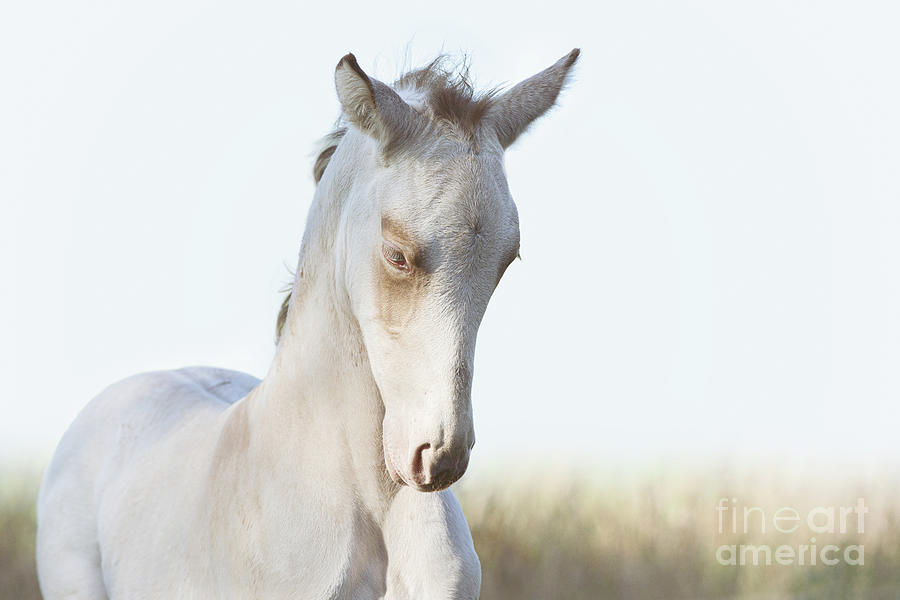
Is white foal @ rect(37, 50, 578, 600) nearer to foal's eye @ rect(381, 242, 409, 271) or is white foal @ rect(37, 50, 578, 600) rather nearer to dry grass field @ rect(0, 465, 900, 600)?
foal's eye @ rect(381, 242, 409, 271)

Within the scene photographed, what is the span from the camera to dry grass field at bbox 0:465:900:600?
257 inches

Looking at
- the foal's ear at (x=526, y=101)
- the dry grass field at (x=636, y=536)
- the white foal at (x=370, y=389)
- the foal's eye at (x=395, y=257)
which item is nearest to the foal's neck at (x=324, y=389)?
the white foal at (x=370, y=389)

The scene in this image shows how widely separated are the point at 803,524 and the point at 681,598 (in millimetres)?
1383

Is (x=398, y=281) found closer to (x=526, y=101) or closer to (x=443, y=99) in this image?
(x=443, y=99)

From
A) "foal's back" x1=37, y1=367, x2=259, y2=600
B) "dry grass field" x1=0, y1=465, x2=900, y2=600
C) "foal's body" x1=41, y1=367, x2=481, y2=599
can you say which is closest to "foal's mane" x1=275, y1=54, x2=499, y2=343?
"foal's body" x1=41, y1=367, x2=481, y2=599

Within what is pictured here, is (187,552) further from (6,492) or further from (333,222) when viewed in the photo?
(6,492)

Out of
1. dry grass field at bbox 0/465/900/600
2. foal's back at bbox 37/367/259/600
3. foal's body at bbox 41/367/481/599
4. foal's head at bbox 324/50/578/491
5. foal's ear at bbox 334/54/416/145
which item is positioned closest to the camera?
foal's head at bbox 324/50/578/491

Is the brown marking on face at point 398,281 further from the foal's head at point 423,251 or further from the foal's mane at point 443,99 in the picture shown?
the foal's mane at point 443,99

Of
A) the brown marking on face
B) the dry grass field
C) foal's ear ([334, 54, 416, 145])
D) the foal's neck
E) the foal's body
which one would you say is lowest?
the dry grass field

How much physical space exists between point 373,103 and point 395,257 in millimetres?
448

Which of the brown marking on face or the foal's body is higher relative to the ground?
the brown marking on face

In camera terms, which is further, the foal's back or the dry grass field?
the dry grass field

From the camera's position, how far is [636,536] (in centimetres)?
682

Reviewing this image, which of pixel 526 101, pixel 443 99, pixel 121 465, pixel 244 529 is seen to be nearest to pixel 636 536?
pixel 121 465
